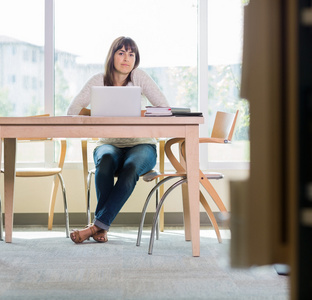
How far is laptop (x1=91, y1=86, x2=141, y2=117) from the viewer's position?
257 centimetres

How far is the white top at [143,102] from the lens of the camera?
3.30 metres

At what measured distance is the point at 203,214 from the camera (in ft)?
13.3

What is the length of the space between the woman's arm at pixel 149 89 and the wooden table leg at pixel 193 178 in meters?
0.81

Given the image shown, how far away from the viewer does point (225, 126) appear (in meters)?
3.10

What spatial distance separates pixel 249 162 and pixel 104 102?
212cm

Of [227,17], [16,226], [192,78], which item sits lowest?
[16,226]

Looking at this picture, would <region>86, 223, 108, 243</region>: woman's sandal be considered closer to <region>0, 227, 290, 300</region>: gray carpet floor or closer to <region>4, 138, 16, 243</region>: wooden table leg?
<region>0, 227, 290, 300</region>: gray carpet floor

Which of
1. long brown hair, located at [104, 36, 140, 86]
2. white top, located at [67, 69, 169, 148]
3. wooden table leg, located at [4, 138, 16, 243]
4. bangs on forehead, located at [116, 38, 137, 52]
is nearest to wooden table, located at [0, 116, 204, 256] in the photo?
wooden table leg, located at [4, 138, 16, 243]

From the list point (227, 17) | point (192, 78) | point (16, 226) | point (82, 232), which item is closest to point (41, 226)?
point (16, 226)

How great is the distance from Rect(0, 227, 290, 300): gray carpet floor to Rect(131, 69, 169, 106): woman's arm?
36.0 inches

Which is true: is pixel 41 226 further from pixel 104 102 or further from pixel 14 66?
pixel 104 102

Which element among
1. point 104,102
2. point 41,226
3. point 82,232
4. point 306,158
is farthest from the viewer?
point 41,226

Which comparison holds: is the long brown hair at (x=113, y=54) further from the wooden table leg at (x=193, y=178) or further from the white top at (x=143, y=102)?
the wooden table leg at (x=193, y=178)

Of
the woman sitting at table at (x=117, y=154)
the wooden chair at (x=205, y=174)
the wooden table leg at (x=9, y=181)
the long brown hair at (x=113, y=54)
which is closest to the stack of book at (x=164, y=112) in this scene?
the wooden chair at (x=205, y=174)
